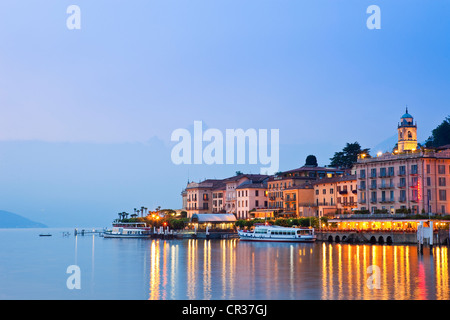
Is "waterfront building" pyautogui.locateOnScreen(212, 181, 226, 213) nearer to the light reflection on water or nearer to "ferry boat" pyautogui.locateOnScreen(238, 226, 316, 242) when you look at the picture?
"ferry boat" pyautogui.locateOnScreen(238, 226, 316, 242)

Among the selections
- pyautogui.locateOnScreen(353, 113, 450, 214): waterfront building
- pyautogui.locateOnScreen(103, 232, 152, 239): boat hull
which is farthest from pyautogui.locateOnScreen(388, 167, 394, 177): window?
pyautogui.locateOnScreen(103, 232, 152, 239): boat hull

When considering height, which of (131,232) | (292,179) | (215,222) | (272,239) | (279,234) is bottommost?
(272,239)

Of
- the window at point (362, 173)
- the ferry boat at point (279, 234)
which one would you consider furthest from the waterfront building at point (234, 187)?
the window at point (362, 173)

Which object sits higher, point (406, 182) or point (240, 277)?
point (406, 182)

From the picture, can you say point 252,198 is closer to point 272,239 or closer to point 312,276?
point 272,239

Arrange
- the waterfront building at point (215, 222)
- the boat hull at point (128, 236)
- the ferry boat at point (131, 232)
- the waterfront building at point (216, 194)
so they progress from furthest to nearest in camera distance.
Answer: the waterfront building at point (216, 194)
the ferry boat at point (131, 232)
the boat hull at point (128, 236)
the waterfront building at point (215, 222)

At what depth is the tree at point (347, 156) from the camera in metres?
167

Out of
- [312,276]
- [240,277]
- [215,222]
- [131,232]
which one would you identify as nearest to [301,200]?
[215,222]

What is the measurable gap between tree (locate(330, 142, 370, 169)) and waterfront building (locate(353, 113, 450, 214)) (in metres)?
43.9

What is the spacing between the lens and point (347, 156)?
169 meters

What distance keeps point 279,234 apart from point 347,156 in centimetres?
5175

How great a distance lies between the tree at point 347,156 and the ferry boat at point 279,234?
46.1 m

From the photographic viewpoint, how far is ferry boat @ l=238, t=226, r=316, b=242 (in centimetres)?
12076

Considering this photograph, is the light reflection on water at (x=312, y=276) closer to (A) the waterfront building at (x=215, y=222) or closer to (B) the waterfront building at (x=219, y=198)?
(A) the waterfront building at (x=215, y=222)
